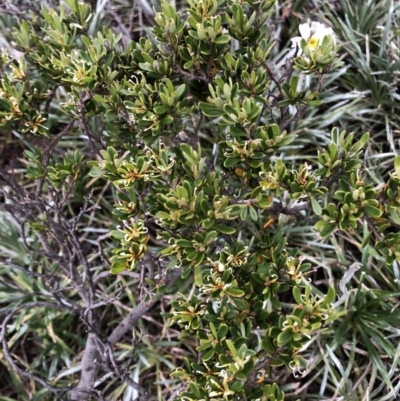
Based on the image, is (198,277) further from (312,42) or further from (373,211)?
(312,42)

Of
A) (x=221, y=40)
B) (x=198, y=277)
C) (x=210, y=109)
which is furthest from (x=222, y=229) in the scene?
(x=221, y=40)

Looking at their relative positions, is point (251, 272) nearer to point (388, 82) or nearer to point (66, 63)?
point (66, 63)

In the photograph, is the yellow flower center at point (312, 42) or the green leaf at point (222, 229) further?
the yellow flower center at point (312, 42)

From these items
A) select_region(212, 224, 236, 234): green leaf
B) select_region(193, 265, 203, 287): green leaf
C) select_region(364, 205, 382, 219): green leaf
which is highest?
select_region(212, 224, 236, 234): green leaf

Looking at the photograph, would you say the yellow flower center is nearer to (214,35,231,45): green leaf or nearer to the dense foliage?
the dense foliage

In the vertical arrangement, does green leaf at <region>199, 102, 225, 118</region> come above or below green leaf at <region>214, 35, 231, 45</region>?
below

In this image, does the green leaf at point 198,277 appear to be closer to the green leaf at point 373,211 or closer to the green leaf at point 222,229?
the green leaf at point 222,229

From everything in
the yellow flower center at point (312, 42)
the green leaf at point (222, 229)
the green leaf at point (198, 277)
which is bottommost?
the green leaf at point (198, 277)

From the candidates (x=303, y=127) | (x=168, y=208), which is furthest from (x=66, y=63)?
(x=303, y=127)

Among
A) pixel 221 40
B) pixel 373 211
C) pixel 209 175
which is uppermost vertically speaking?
pixel 221 40

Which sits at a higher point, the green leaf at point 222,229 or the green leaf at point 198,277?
the green leaf at point 222,229

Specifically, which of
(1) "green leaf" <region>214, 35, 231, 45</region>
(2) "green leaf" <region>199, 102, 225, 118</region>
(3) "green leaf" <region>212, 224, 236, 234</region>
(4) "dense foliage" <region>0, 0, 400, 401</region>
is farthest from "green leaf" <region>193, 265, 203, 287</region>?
(1) "green leaf" <region>214, 35, 231, 45</region>

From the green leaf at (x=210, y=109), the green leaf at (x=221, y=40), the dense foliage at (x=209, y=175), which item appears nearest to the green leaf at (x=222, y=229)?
the dense foliage at (x=209, y=175)
